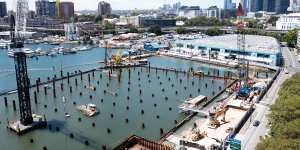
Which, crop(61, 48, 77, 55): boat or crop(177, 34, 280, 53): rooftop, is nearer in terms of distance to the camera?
crop(177, 34, 280, 53): rooftop

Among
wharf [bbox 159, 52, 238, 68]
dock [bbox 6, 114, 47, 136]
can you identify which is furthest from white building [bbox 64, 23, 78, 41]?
dock [bbox 6, 114, 47, 136]

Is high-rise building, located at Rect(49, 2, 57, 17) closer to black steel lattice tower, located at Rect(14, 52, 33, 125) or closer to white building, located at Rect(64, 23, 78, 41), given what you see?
white building, located at Rect(64, 23, 78, 41)

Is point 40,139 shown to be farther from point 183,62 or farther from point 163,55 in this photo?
point 163,55

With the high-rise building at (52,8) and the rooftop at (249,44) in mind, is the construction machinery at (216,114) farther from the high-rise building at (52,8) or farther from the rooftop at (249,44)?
the high-rise building at (52,8)

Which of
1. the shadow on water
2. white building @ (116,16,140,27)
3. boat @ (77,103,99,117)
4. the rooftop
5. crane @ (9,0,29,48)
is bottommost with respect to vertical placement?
the shadow on water

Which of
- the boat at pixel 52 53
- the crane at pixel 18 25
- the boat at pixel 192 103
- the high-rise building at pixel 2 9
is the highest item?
the high-rise building at pixel 2 9

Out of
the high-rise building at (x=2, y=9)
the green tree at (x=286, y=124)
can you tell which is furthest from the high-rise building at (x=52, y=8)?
the green tree at (x=286, y=124)

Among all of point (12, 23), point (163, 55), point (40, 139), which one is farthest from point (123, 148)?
point (163, 55)
